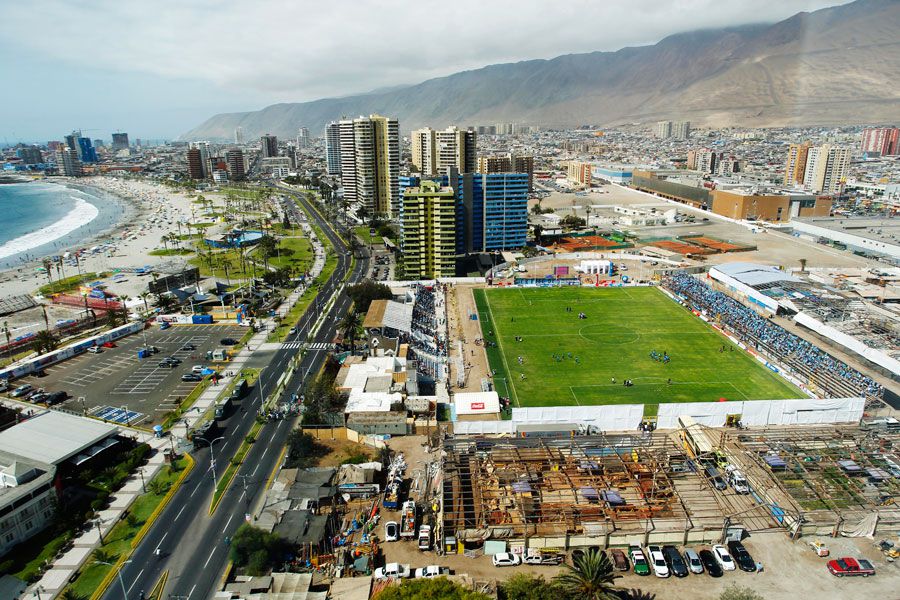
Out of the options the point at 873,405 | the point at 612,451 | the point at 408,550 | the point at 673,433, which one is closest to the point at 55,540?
the point at 408,550

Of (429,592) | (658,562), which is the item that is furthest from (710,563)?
(429,592)

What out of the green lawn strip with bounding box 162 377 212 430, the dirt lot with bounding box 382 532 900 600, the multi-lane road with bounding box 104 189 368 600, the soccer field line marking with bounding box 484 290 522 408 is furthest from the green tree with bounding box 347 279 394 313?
the dirt lot with bounding box 382 532 900 600

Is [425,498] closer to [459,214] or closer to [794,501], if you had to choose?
[794,501]

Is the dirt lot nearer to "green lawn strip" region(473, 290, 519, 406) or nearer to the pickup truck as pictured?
the pickup truck

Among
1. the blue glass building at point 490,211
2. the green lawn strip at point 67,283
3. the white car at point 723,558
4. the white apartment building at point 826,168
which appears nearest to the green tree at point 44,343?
the green lawn strip at point 67,283

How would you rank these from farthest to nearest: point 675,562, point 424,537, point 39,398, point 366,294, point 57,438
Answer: point 366,294, point 39,398, point 57,438, point 424,537, point 675,562

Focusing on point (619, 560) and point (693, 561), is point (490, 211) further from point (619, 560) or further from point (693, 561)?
point (693, 561)

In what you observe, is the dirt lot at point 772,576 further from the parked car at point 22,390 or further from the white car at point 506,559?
the parked car at point 22,390
